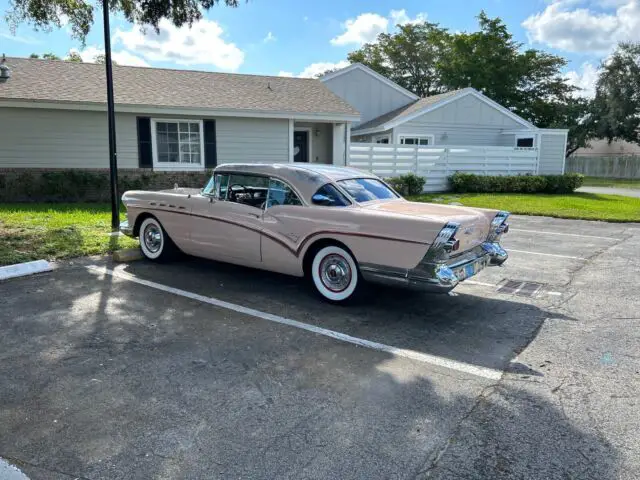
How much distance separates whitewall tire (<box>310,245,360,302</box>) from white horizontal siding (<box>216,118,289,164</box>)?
10.6m

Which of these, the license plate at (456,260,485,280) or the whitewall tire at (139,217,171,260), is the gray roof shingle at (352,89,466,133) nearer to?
the whitewall tire at (139,217,171,260)

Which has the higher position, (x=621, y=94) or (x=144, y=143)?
(x=621, y=94)

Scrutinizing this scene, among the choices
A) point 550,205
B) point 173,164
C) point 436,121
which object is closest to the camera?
point 173,164

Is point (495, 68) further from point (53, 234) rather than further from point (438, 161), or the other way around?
point (53, 234)

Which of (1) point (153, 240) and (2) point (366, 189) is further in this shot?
(1) point (153, 240)

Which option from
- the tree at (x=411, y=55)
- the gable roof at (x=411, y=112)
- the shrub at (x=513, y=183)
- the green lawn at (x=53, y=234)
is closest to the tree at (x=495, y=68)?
the tree at (x=411, y=55)

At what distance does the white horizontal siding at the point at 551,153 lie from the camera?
2225cm

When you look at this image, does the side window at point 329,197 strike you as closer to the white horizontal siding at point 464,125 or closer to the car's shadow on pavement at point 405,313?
the car's shadow on pavement at point 405,313

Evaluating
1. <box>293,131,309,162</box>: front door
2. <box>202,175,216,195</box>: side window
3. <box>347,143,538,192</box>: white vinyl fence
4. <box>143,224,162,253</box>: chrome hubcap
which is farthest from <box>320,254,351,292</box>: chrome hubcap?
<box>293,131,309,162</box>: front door

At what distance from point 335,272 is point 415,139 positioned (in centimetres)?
1780

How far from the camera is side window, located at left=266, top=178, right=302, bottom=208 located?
5730 mm

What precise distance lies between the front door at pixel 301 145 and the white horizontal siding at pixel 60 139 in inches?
245

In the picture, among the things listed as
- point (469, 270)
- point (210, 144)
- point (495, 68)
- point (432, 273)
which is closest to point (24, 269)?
point (432, 273)

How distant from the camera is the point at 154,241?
732cm
